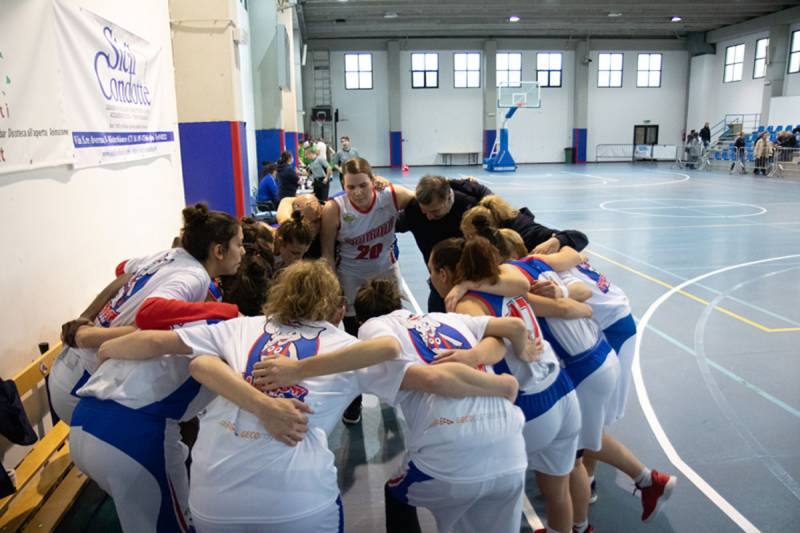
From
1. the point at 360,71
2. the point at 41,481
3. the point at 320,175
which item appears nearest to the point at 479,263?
the point at 41,481

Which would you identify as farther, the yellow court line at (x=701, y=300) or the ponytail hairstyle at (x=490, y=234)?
the yellow court line at (x=701, y=300)

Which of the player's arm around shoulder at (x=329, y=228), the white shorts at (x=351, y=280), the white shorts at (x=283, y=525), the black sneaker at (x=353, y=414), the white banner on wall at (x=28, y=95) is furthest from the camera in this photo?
the white shorts at (x=351, y=280)

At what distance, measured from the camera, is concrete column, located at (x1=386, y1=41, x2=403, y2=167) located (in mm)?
33125

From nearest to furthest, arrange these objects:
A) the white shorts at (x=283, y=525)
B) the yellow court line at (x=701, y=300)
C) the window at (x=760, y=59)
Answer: the white shorts at (x=283, y=525) → the yellow court line at (x=701, y=300) → the window at (x=760, y=59)

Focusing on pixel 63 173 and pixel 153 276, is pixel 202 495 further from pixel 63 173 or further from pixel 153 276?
pixel 63 173

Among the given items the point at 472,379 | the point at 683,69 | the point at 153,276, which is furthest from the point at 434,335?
the point at 683,69

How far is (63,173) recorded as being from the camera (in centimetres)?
442

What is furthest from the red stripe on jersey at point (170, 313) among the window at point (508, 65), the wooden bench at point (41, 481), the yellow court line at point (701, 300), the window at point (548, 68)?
the window at point (548, 68)

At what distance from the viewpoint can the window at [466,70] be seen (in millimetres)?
34000

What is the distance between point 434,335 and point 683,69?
38491mm

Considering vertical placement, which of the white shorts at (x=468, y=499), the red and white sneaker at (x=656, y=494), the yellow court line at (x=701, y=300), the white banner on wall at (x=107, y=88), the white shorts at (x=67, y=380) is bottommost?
the yellow court line at (x=701, y=300)

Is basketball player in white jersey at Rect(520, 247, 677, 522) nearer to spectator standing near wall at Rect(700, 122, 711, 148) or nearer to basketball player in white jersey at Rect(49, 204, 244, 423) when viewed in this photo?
basketball player in white jersey at Rect(49, 204, 244, 423)

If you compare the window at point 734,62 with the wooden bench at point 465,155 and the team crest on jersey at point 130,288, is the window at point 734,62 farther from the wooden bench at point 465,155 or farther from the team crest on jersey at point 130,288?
the team crest on jersey at point 130,288

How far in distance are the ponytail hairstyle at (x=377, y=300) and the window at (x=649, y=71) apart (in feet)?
122
